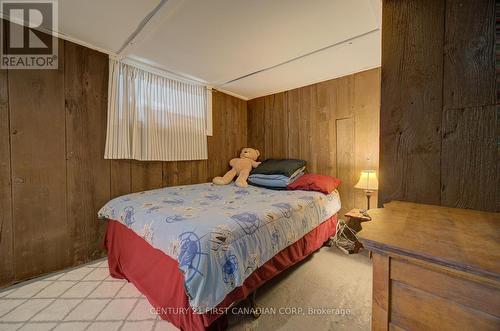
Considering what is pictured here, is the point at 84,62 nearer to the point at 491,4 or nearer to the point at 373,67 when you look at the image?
the point at 491,4

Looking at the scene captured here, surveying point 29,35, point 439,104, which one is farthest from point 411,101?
point 29,35

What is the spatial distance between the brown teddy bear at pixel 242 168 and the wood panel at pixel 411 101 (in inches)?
71.8

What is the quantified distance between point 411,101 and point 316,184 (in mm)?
1388

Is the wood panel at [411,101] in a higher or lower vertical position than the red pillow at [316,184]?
higher

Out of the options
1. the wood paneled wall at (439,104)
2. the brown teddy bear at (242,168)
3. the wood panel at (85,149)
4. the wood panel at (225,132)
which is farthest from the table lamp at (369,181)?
the wood panel at (85,149)

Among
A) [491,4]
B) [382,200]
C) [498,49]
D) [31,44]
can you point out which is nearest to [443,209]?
[382,200]

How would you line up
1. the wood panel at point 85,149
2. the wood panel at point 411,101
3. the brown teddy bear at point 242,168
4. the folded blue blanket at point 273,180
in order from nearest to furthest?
the wood panel at point 411,101
the wood panel at point 85,149
the folded blue blanket at point 273,180
the brown teddy bear at point 242,168

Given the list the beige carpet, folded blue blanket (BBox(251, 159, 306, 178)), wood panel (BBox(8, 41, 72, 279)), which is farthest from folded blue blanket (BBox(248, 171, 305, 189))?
wood panel (BBox(8, 41, 72, 279))

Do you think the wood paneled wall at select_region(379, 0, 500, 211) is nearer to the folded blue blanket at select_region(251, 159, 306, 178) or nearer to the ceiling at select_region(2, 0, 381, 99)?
the ceiling at select_region(2, 0, 381, 99)

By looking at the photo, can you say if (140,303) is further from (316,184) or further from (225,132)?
(225,132)

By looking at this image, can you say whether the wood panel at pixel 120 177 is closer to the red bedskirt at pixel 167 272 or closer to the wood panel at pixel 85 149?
the wood panel at pixel 85 149

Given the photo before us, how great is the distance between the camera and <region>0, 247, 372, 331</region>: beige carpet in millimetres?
1256

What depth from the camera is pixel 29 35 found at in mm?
1642

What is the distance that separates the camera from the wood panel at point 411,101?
3.06 ft
